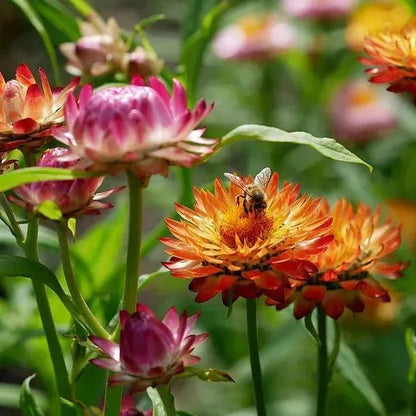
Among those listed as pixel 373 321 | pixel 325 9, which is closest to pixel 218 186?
pixel 373 321

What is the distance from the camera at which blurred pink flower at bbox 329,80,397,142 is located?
8.11ft

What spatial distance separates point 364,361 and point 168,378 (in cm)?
132

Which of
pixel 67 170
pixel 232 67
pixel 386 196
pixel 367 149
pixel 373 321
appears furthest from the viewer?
pixel 232 67

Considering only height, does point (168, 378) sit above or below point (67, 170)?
below

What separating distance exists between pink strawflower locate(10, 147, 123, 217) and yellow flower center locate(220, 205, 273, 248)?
0.41 ft

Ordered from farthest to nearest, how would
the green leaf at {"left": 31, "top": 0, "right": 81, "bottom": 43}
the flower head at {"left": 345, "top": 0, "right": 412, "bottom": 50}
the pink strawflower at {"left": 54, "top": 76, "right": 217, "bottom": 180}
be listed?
the flower head at {"left": 345, "top": 0, "right": 412, "bottom": 50}
the green leaf at {"left": 31, "top": 0, "right": 81, "bottom": 43}
the pink strawflower at {"left": 54, "top": 76, "right": 217, "bottom": 180}

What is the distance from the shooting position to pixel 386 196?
2199 mm

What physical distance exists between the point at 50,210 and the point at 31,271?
9 centimetres

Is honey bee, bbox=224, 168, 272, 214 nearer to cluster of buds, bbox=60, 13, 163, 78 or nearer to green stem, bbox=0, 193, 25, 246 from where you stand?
green stem, bbox=0, 193, 25, 246

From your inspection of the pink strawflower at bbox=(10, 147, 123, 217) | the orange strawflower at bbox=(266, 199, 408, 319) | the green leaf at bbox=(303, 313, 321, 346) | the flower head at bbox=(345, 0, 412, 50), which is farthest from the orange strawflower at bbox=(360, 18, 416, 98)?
the flower head at bbox=(345, 0, 412, 50)

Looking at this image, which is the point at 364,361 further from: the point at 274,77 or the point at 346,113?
the point at 274,77

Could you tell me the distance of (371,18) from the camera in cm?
251

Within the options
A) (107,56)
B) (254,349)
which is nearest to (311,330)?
(254,349)

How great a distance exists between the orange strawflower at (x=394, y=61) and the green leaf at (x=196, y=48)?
31cm
